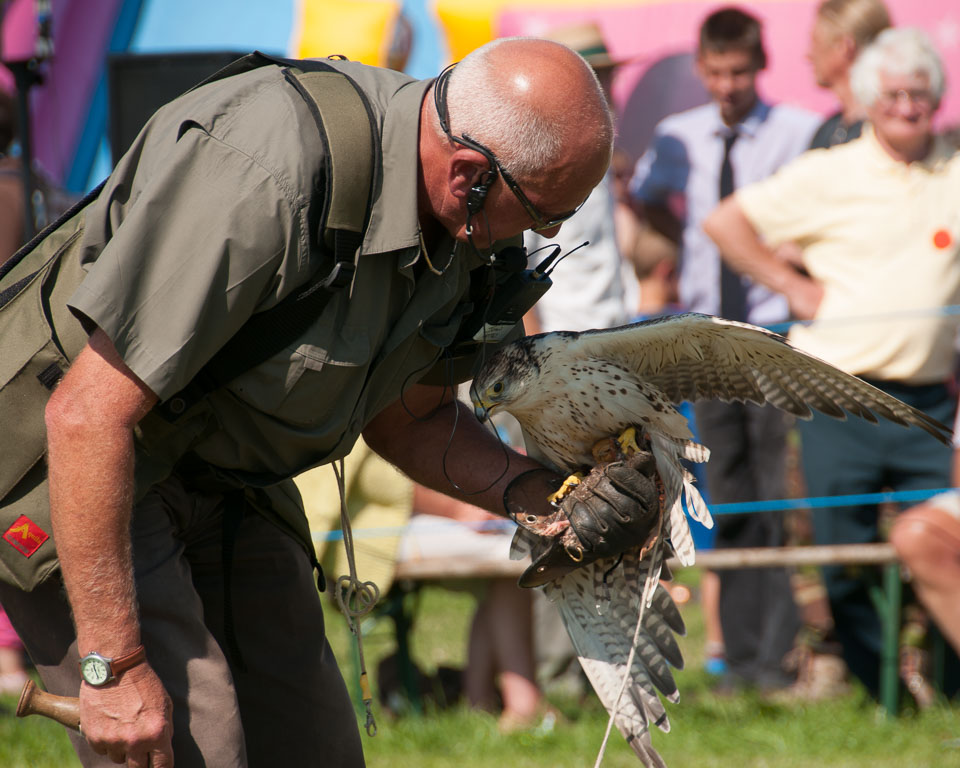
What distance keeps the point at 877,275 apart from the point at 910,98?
704 mm

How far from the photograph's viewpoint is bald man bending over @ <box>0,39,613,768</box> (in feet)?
6.48

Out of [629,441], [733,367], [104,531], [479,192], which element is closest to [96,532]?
[104,531]

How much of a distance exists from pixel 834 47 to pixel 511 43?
12.7ft

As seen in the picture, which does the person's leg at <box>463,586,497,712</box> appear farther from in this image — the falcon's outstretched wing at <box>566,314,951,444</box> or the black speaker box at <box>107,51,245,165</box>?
the black speaker box at <box>107,51,245,165</box>

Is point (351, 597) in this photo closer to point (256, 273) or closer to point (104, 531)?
point (104, 531)

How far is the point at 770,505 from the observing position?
5.14 meters

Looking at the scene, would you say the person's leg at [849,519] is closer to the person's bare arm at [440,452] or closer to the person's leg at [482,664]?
the person's leg at [482,664]

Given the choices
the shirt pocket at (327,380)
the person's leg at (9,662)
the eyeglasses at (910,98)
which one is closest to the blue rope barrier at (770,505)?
the eyeglasses at (910,98)

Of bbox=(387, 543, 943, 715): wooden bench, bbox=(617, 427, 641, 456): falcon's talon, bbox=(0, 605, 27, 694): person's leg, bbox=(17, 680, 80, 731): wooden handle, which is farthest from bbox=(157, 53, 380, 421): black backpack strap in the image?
bbox=(0, 605, 27, 694): person's leg

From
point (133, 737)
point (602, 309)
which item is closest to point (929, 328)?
point (602, 309)

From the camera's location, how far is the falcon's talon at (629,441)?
9.47ft

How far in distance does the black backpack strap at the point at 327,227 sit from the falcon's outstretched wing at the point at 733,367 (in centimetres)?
87

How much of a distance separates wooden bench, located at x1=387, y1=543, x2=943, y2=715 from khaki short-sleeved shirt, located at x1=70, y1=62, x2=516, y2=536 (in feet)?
8.26

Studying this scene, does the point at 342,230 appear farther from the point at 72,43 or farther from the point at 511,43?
the point at 72,43
